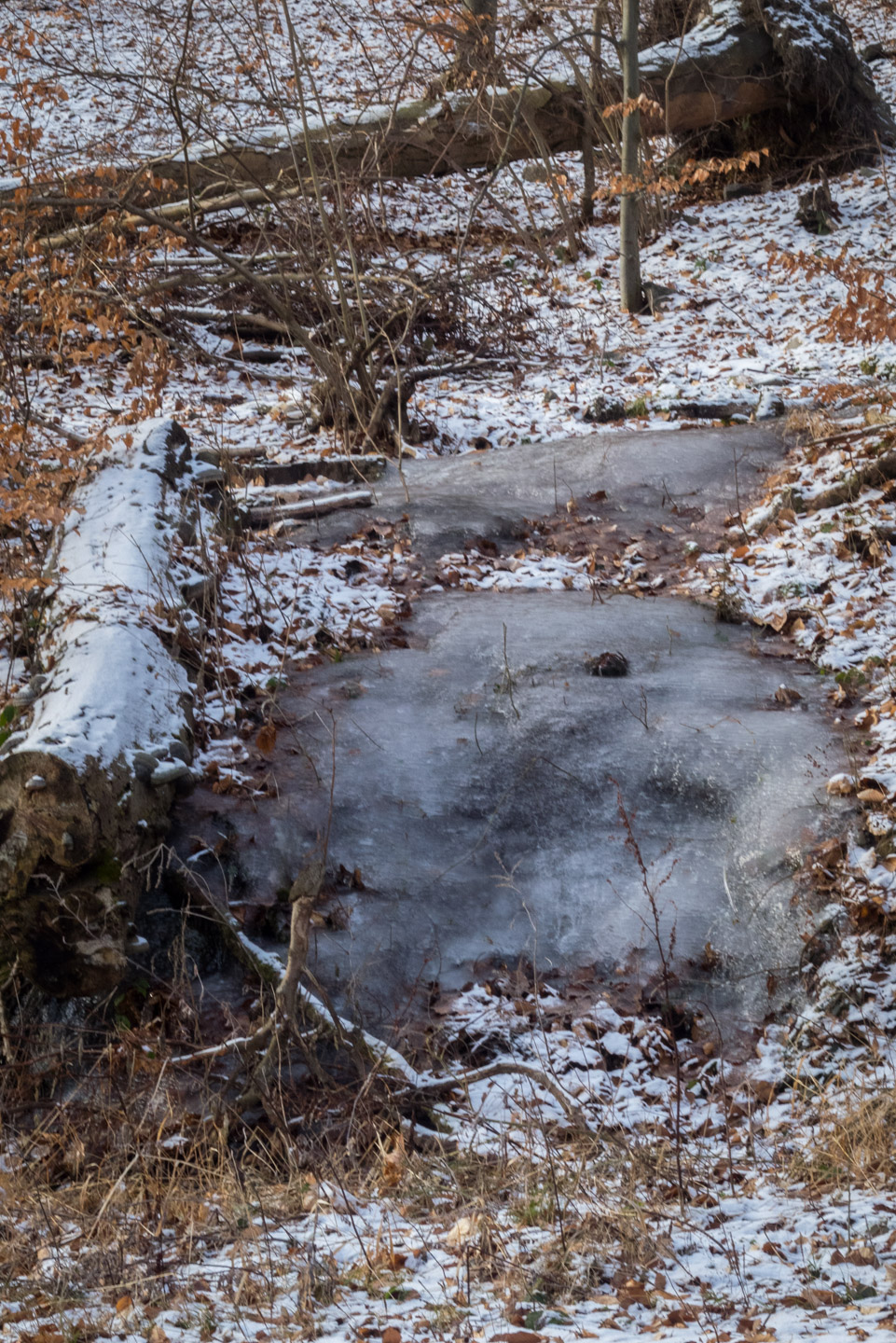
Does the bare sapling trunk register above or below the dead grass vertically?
above

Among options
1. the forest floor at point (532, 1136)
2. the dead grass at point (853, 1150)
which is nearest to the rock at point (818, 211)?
the forest floor at point (532, 1136)

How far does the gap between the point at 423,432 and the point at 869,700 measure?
5.58m

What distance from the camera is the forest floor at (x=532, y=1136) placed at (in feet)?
8.52

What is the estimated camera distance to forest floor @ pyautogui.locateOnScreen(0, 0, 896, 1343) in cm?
260

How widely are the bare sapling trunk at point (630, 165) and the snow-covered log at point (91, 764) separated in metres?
8.09

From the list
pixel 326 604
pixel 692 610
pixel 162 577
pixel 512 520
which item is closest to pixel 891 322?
pixel 692 610

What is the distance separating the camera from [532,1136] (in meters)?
3.43

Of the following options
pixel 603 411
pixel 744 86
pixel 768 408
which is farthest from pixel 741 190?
pixel 768 408

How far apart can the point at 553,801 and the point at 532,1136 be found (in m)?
1.92

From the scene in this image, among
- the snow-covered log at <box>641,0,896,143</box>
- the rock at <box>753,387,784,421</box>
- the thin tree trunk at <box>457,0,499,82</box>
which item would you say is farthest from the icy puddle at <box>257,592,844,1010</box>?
the snow-covered log at <box>641,0,896,143</box>

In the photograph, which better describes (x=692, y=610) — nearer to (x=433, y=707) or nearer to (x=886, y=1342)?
(x=433, y=707)

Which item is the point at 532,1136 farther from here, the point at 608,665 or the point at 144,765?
the point at 608,665

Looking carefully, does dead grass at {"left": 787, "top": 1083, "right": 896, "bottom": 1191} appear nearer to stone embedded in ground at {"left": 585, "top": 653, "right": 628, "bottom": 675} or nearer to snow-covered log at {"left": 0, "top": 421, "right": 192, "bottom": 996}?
snow-covered log at {"left": 0, "top": 421, "right": 192, "bottom": 996}

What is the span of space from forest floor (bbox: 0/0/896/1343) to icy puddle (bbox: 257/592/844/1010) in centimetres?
23
